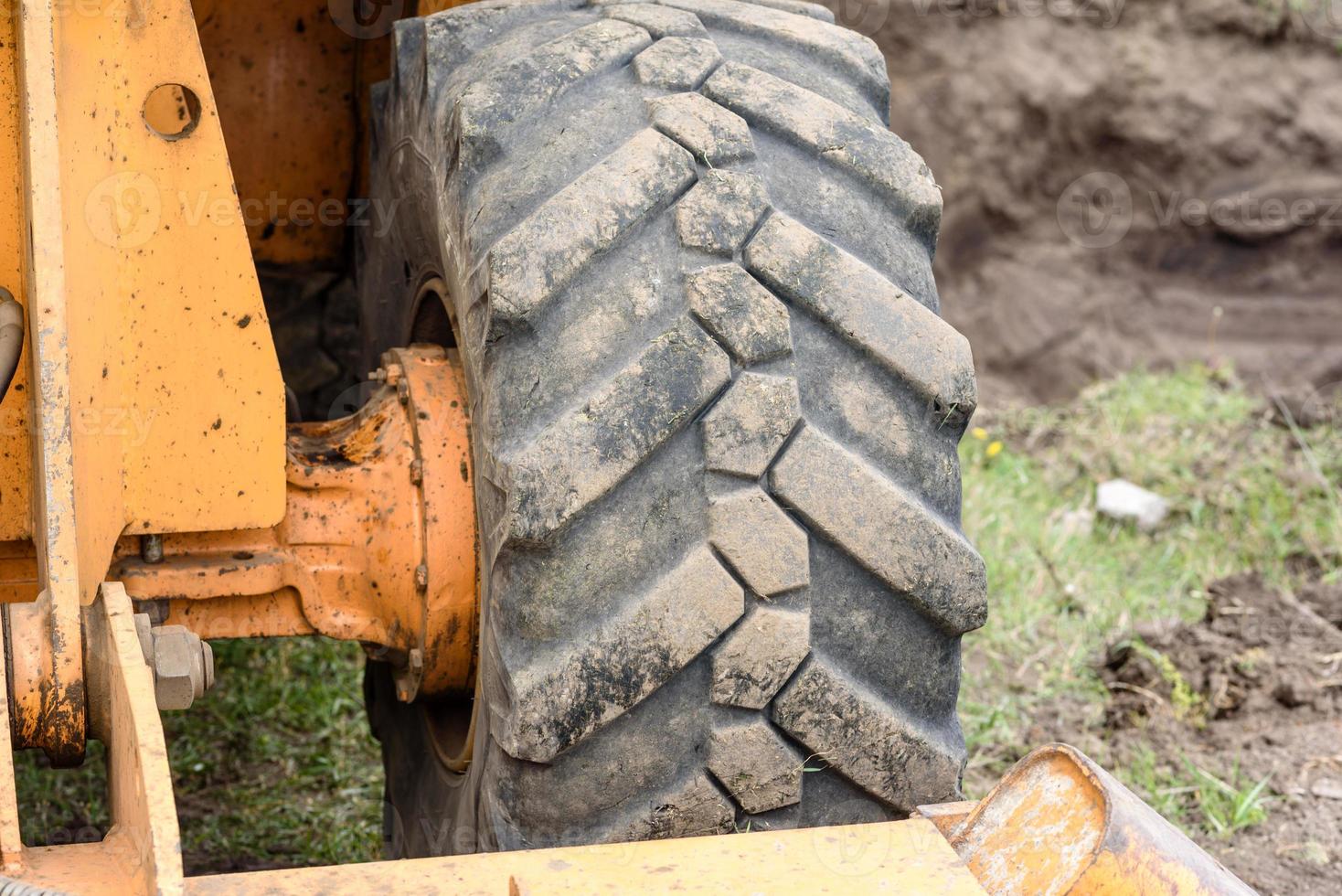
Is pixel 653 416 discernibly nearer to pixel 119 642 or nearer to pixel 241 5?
pixel 119 642

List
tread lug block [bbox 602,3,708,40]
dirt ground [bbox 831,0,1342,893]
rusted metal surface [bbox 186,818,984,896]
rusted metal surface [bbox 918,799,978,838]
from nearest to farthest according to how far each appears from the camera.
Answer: rusted metal surface [bbox 186,818,984,896], rusted metal surface [bbox 918,799,978,838], tread lug block [bbox 602,3,708,40], dirt ground [bbox 831,0,1342,893]

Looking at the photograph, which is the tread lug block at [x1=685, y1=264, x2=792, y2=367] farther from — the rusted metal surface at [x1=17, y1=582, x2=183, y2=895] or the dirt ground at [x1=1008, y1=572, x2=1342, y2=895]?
the dirt ground at [x1=1008, y1=572, x2=1342, y2=895]

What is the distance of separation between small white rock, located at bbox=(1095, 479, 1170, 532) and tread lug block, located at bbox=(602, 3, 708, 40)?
282 cm

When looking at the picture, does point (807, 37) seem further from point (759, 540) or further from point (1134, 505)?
point (1134, 505)

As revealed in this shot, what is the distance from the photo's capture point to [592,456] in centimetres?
154

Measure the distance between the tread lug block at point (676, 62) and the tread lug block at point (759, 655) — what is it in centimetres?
64

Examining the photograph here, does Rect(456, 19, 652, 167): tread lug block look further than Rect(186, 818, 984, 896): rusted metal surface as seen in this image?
Yes

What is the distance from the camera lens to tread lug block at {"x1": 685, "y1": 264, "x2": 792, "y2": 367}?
5.15ft

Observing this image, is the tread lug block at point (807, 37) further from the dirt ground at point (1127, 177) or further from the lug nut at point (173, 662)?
the dirt ground at point (1127, 177)

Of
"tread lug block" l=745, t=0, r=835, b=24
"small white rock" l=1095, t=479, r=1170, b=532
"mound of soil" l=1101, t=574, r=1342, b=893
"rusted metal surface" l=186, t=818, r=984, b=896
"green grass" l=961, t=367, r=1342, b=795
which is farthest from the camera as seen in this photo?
"small white rock" l=1095, t=479, r=1170, b=532

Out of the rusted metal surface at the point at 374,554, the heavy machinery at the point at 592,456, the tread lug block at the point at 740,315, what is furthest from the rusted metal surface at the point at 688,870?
the rusted metal surface at the point at 374,554

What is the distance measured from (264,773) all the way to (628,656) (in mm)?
1818

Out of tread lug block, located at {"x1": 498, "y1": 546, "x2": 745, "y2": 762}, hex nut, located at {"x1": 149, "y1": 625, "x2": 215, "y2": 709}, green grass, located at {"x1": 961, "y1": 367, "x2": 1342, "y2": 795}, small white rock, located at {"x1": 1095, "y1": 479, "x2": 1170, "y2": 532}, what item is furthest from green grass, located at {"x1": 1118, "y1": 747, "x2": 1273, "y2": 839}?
hex nut, located at {"x1": 149, "y1": 625, "x2": 215, "y2": 709}

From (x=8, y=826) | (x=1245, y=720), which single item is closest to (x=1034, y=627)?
(x=1245, y=720)
